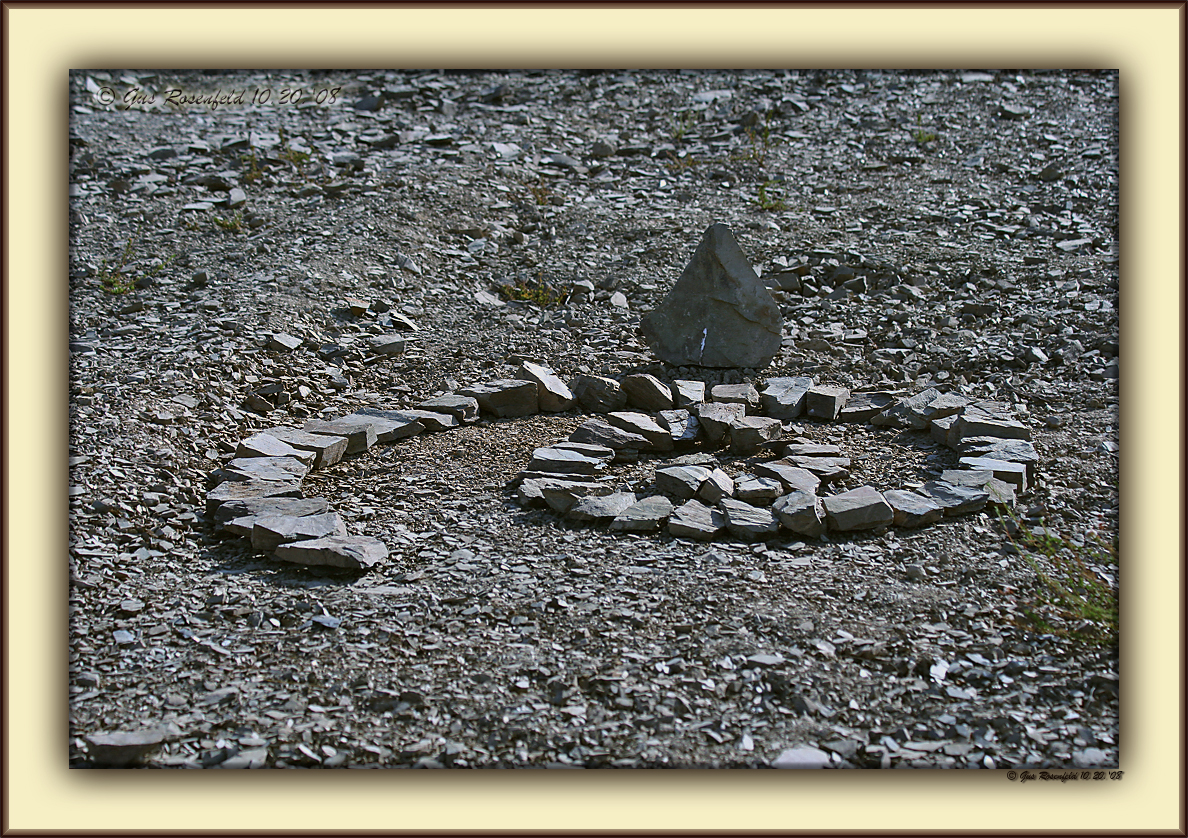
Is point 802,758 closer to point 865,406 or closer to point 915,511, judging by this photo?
point 915,511

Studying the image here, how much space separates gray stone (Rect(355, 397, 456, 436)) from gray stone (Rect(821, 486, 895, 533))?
6.61 feet

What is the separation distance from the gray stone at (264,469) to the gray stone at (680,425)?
5.63 feet

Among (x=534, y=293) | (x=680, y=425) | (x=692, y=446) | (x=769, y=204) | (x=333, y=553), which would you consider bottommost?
(x=333, y=553)

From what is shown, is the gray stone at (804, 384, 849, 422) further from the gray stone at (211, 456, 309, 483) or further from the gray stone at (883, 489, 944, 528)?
the gray stone at (211, 456, 309, 483)

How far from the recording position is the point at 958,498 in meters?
3.90

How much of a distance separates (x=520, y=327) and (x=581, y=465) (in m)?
1.95

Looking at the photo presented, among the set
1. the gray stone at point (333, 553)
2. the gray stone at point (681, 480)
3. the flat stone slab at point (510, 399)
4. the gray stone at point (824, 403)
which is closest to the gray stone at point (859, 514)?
the gray stone at point (681, 480)

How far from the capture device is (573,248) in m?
6.95

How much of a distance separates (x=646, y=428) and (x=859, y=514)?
1.23m

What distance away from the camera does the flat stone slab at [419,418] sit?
4.86m

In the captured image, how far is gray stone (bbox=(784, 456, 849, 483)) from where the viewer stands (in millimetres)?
4230

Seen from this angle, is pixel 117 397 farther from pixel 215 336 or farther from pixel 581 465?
pixel 581 465

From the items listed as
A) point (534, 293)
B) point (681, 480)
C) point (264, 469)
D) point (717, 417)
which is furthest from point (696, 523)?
point (534, 293)

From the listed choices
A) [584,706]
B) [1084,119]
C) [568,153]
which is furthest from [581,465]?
[1084,119]
